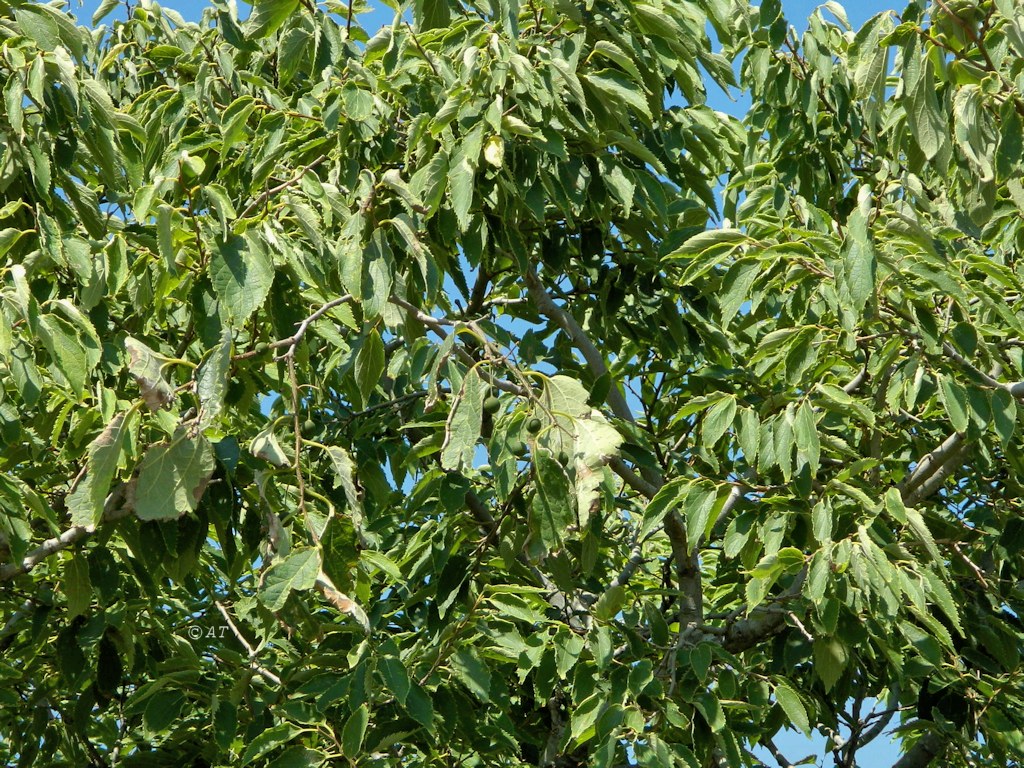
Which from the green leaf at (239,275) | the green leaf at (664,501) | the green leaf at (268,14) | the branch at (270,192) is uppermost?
the green leaf at (268,14)

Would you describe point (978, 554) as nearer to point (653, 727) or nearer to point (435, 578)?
point (653, 727)

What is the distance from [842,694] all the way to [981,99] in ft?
7.01

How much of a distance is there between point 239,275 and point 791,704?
2013mm

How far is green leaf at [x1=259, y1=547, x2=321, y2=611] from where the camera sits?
277cm

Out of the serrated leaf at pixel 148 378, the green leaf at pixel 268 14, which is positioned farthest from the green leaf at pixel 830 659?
the green leaf at pixel 268 14

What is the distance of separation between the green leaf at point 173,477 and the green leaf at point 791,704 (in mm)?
1884

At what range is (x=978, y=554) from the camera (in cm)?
505

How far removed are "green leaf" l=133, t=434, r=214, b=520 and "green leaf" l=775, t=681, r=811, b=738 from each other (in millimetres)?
1884

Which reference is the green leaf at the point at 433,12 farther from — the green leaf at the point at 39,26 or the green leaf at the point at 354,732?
the green leaf at the point at 354,732

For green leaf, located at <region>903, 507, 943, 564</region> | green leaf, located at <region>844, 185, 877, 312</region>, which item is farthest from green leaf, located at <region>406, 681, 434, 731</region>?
green leaf, located at <region>844, 185, 877, 312</region>

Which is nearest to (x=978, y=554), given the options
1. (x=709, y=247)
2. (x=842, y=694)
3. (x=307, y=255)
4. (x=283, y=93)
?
(x=842, y=694)

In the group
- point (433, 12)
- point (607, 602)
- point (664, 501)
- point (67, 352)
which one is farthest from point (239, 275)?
point (607, 602)

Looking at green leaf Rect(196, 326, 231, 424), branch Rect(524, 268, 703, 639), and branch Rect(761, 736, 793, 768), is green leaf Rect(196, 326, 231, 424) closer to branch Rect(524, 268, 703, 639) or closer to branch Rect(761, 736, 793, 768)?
branch Rect(524, 268, 703, 639)

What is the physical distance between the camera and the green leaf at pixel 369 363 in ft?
10.9
